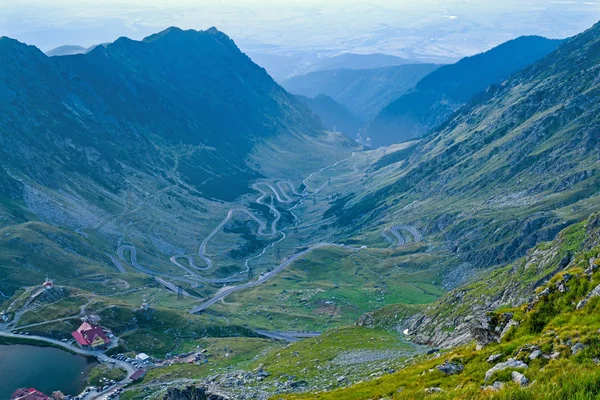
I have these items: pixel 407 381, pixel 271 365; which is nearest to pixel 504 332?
pixel 407 381

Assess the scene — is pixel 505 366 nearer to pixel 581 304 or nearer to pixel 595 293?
pixel 581 304

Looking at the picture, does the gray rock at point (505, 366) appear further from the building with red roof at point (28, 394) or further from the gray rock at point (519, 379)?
the building with red roof at point (28, 394)

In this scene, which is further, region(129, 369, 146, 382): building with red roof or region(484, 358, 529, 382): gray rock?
region(129, 369, 146, 382): building with red roof

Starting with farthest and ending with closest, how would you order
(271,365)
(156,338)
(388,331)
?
(156,338)
(388,331)
(271,365)

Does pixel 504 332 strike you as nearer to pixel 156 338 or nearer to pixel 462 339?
pixel 462 339

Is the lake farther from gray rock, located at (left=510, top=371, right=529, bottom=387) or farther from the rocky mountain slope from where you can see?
gray rock, located at (left=510, top=371, right=529, bottom=387)

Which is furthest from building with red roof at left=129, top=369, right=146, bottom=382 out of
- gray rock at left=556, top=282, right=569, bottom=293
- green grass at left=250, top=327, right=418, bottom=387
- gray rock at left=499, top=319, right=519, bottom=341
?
gray rock at left=556, top=282, right=569, bottom=293
